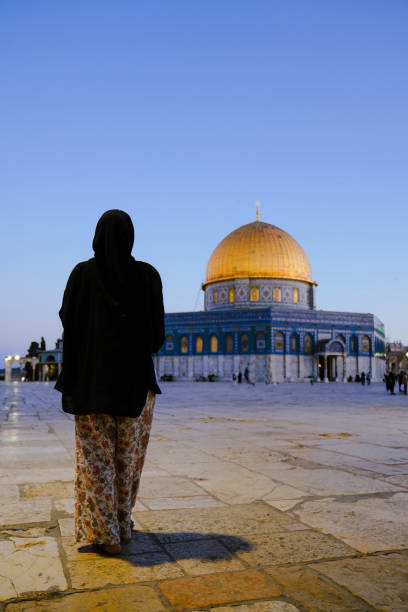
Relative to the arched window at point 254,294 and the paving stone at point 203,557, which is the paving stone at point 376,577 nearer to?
the paving stone at point 203,557

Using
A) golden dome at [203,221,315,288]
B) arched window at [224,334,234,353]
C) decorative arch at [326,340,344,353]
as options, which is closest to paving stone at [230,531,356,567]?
arched window at [224,334,234,353]

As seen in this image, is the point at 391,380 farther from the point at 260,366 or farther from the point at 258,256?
the point at 258,256

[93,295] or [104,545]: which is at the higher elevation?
[93,295]

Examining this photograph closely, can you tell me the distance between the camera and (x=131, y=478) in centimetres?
272

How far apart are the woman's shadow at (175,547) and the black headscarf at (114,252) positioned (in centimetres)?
109

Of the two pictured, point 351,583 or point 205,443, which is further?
point 205,443

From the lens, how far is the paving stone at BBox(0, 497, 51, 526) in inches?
117

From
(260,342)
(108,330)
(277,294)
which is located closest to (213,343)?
(260,342)

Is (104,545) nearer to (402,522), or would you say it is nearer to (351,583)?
(351,583)

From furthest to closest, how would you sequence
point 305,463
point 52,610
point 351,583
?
1. point 305,463
2. point 351,583
3. point 52,610

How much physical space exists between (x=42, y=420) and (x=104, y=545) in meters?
6.95

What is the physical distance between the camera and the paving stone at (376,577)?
2.02 metres

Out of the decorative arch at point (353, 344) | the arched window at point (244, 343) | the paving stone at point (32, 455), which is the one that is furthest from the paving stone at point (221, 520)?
the decorative arch at point (353, 344)

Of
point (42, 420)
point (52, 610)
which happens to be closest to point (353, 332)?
point (42, 420)
